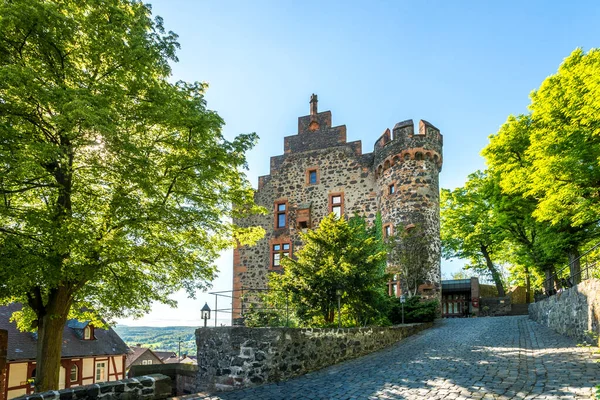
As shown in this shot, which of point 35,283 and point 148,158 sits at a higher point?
point 148,158

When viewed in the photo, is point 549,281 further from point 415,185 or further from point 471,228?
point 471,228

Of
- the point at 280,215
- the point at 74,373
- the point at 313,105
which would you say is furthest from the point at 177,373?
the point at 313,105

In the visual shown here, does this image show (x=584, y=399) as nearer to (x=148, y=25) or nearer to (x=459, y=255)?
(x=148, y=25)

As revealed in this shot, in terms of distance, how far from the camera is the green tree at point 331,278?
44.7 ft

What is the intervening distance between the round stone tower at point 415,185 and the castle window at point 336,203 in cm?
253

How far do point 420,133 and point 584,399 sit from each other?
18534 mm

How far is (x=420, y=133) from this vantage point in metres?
23.0

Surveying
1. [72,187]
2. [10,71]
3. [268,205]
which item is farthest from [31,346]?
[10,71]

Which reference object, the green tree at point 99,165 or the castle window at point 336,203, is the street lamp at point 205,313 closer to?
the green tree at point 99,165

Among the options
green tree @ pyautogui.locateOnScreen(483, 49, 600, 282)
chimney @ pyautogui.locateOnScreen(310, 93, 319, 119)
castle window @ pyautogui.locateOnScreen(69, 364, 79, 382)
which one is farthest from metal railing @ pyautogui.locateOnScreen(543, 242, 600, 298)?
castle window @ pyautogui.locateOnScreen(69, 364, 79, 382)

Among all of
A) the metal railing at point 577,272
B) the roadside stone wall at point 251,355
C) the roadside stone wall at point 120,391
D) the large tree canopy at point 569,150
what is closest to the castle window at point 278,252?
the metal railing at point 577,272

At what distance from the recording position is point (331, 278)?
13484 mm

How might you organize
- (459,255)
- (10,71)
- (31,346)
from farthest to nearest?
(459,255)
(31,346)
(10,71)

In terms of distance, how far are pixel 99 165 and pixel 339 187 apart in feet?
57.8
